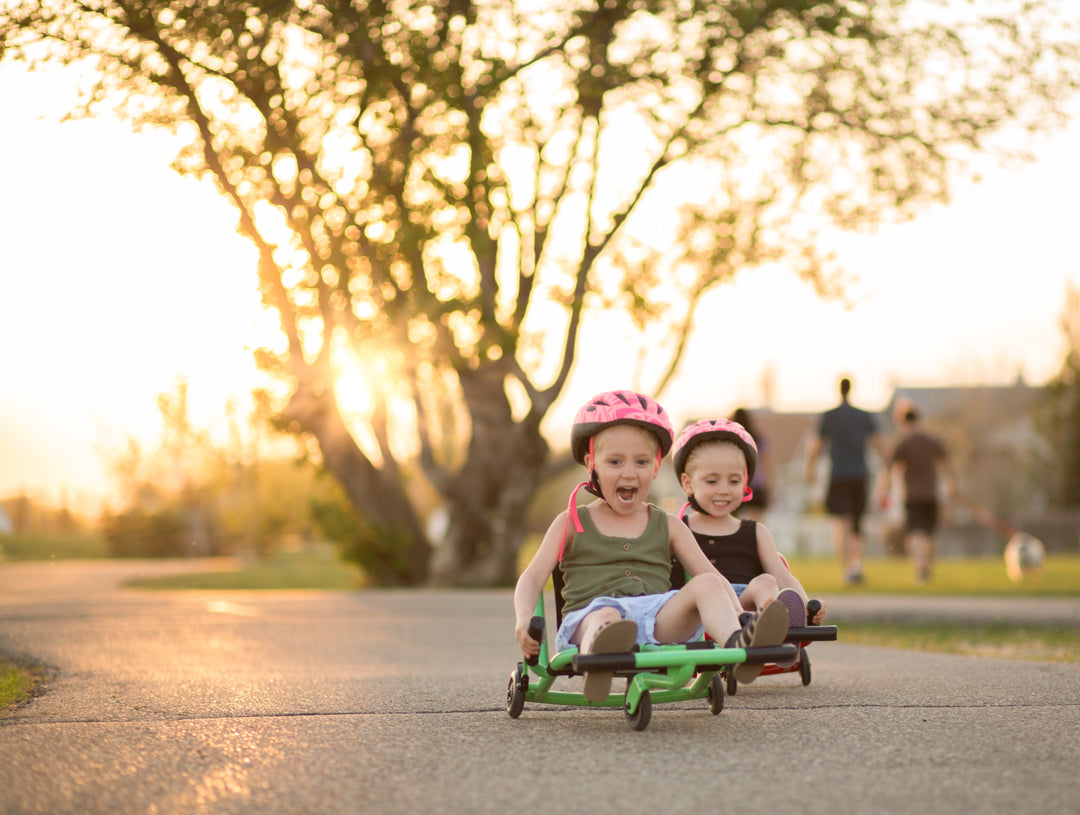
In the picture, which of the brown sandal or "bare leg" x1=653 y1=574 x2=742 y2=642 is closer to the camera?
the brown sandal

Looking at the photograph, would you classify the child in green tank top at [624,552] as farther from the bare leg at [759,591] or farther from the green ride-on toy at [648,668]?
the bare leg at [759,591]

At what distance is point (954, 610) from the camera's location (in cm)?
1076

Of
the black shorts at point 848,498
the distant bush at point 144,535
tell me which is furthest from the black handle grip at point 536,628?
the distant bush at point 144,535

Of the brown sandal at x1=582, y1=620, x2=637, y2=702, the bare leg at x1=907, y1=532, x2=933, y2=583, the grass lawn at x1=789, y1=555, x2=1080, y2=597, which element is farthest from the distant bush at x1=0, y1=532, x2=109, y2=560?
the brown sandal at x1=582, y1=620, x2=637, y2=702

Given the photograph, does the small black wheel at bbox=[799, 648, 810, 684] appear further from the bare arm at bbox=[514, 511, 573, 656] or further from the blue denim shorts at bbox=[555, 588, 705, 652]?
the bare arm at bbox=[514, 511, 573, 656]

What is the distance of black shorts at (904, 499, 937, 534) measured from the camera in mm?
15133

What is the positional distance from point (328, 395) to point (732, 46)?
633 cm

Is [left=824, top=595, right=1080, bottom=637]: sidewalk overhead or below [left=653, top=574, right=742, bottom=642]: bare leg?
below

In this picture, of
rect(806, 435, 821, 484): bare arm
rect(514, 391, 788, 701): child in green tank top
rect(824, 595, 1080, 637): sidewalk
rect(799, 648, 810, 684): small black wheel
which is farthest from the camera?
rect(806, 435, 821, 484): bare arm

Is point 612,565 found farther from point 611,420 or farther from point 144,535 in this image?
point 144,535

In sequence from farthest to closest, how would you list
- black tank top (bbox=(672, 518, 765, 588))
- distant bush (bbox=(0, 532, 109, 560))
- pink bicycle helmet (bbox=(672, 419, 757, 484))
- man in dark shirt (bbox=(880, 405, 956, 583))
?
distant bush (bbox=(0, 532, 109, 560))
man in dark shirt (bbox=(880, 405, 956, 583))
black tank top (bbox=(672, 518, 765, 588))
pink bicycle helmet (bbox=(672, 419, 757, 484))

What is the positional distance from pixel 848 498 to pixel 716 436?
355 inches

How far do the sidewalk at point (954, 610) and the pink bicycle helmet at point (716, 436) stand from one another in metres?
4.89

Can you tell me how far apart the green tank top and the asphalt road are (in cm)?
46
